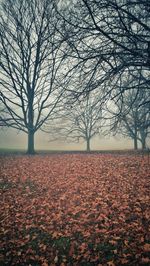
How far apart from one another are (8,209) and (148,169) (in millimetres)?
5671

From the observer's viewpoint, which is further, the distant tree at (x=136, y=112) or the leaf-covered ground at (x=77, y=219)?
the distant tree at (x=136, y=112)

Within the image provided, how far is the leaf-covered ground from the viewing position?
12.6 ft

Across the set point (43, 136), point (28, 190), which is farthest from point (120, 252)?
point (43, 136)

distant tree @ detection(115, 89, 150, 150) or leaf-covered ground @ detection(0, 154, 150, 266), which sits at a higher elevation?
distant tree @ detection(115, 89, 150, 150)

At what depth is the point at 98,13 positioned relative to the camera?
5051 mm

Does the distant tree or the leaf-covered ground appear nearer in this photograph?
the leaf-covered ground

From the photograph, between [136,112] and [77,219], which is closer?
[77,219]

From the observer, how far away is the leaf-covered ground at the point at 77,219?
384cm

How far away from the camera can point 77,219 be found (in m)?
5.09

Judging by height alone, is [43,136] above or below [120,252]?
above

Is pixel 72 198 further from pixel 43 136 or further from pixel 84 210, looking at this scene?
pixel 43 136

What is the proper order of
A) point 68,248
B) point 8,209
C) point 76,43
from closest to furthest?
point 68,248, point 76,43, point 8,209

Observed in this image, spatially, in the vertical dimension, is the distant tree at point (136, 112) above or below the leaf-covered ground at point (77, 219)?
above

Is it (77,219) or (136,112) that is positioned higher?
(136,112)
